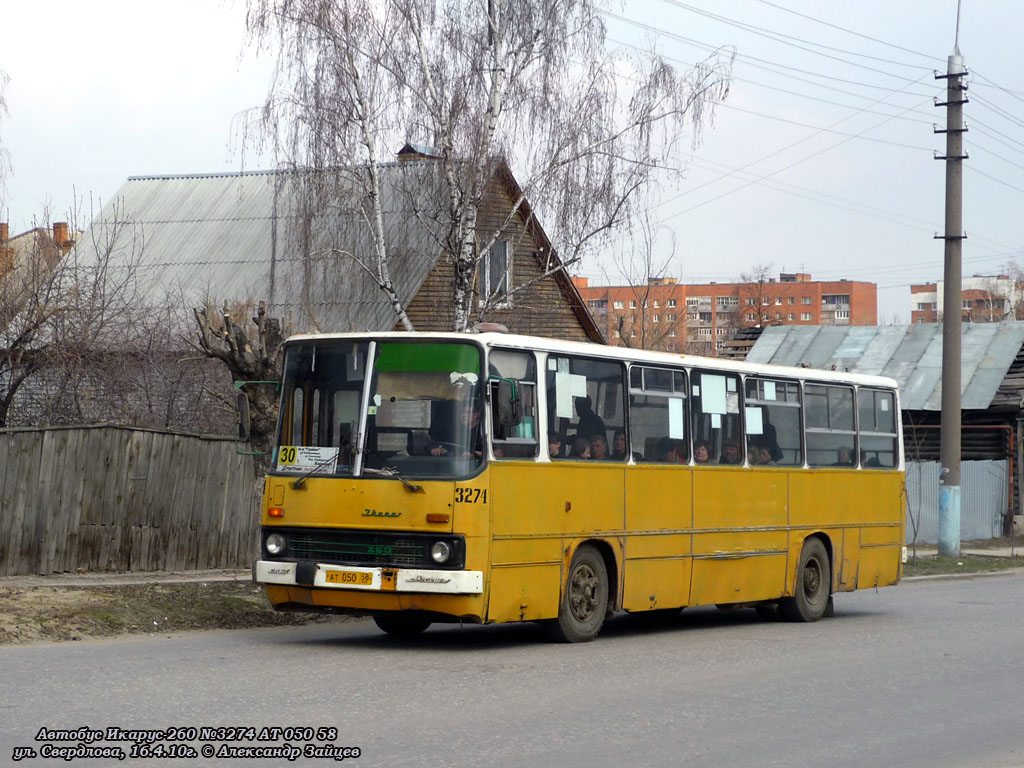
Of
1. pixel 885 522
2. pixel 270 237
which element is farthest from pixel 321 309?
pixel 885 522

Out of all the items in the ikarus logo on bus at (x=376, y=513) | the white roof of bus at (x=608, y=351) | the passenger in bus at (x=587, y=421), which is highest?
the white roof of bus at (x=608, y=351)

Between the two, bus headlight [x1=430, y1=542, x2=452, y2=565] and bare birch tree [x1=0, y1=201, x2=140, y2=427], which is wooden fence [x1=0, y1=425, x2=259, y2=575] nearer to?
bare birch tree [x1=0, y1=201, x2=140, y2=427]

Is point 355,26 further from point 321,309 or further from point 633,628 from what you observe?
point 633,628

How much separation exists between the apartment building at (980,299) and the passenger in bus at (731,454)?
8259 cm

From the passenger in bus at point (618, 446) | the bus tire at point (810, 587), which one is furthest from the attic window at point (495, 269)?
the passenger in bus at point (618, 446)

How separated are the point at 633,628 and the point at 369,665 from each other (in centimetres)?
507

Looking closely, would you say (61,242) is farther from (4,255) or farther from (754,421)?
(754,421)

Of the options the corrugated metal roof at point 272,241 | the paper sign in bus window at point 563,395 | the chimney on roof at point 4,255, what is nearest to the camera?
the paper sign in bus window at point 563,395

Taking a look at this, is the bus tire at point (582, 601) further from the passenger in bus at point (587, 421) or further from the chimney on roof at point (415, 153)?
the chimney on roof at point (415, 153)

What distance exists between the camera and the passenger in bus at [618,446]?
1398 centimetres

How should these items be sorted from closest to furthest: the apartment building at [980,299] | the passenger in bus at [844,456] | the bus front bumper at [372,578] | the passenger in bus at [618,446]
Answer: the bus front bumper at [372,578] → the passenger in bus at [618,446] → the passenger in bus at [844,456] → the apartment building at [980,299]

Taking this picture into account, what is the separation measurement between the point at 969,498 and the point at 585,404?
24749 millimetres

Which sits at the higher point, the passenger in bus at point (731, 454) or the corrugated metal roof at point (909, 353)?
the corrugated metal roof at point (909, 353)

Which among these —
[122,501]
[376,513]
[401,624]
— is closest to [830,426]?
[401,624]
